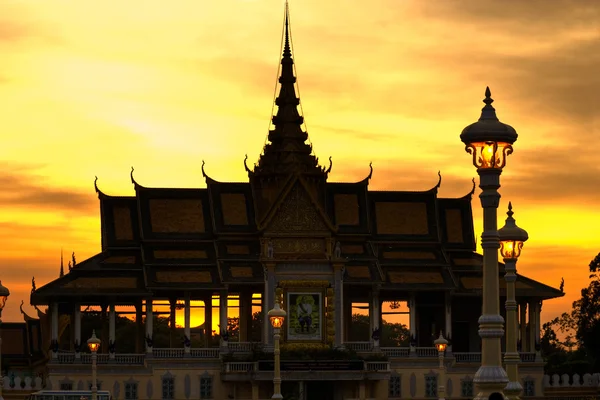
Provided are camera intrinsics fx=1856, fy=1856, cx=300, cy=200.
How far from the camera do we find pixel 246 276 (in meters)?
94.6

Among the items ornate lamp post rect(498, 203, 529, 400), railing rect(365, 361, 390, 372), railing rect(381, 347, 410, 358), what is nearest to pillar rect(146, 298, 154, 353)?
railing rect(365, 361, 390, 372)

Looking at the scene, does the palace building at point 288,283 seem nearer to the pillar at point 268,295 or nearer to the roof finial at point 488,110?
the pillar at point 268,295

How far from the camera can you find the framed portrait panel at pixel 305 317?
3716 inches

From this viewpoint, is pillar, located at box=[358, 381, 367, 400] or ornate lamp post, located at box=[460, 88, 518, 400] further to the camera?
pillar, located at box=[358, 381, 367, 400]

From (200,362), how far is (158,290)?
14.7ft

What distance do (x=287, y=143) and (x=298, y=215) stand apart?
8.36 meters

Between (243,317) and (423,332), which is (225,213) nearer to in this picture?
(243,317)

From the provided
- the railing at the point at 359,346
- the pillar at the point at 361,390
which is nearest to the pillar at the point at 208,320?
the railing at the point at 359,346

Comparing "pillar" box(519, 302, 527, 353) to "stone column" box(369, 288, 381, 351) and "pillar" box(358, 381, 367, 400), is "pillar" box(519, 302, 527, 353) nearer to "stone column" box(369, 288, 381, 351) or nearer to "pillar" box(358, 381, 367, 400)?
"stone column" box(369, 288, 381, 351)

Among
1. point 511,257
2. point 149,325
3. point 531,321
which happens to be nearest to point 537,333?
point 531,321

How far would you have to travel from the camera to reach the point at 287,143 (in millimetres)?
101812

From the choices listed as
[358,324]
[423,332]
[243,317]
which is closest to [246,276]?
[243,317]

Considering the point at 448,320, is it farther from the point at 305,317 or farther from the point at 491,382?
the point at 491,382

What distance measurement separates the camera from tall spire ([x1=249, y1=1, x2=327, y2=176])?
100750 millimetres
